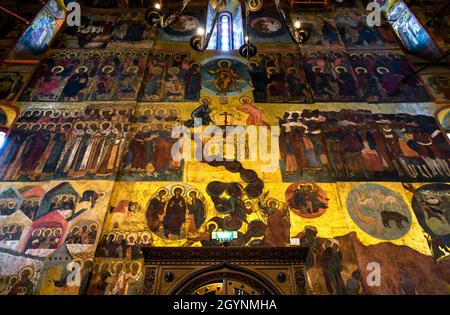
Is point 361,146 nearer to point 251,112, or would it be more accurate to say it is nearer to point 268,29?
point 251,112

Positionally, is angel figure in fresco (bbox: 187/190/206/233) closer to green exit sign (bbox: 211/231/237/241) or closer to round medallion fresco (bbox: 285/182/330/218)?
green exit sign (bbox: 211/231/237/241)

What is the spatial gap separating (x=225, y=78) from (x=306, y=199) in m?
3.96

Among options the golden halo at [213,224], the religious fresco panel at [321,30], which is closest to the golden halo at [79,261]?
the golden halo at [213,224]

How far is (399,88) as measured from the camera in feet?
29.5

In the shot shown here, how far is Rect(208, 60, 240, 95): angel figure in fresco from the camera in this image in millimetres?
8930

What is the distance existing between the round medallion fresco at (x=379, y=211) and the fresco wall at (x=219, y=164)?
0.02m

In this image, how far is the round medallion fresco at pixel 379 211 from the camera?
655 centimetres

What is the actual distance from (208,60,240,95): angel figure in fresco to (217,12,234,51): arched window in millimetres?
947

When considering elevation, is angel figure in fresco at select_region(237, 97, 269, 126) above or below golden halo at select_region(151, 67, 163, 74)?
below

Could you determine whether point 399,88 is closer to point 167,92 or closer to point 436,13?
point 436,13

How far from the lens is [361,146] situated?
779cm

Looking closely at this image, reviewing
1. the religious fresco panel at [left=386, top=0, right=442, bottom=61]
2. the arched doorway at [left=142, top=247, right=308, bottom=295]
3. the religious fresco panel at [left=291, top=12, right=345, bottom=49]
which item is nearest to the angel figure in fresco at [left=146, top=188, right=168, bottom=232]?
the arched doorway at [left=142, top=247, right=308, bottom=295]

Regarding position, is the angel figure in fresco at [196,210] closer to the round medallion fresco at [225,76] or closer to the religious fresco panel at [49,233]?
the religious fresco panel at [49,233]
